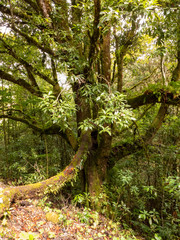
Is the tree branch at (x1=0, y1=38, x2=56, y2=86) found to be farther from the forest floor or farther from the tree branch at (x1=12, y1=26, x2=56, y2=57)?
the forest floor

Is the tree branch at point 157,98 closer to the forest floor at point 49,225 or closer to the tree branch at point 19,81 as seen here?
the tree branch at point 19,81

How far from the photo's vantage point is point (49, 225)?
2.66 m

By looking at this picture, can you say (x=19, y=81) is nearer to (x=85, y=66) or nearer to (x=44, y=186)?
(x=85, y=66)

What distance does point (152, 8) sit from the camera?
79.7 inches

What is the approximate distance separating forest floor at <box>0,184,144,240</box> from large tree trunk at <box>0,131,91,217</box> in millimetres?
171

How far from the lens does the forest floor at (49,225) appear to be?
222cm

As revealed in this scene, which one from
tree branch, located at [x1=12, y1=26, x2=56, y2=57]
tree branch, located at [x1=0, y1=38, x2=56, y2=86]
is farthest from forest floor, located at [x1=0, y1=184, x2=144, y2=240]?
tree branch, located at [x1=12, y1=26, x2=56, y2=57]

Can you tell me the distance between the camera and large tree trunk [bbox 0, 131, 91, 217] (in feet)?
8.11

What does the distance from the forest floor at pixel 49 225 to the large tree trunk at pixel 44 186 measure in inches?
6.7

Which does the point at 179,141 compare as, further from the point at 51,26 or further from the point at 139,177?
the point at 51,26

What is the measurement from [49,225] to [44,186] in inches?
27.6

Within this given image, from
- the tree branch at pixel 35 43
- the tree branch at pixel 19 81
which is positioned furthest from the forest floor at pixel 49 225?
the tree branch at pixel 35 43

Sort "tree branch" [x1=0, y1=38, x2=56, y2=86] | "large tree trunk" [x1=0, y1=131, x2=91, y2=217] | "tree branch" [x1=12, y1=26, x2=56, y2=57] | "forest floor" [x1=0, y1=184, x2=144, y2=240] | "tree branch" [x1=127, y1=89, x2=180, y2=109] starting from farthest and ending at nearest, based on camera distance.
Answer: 1. "tree branch" [x1=0, y1=38, x2=56, y2=86]
2. "tree branch" [x1=12, y1=26, x2=56, y2=57]
3. "tree branch" [x1=127, y1=89, x2=180, y2=109]
4. "large tree trunk" [x1=0, y1=131, x2=91, y2=217]
5. "forest floor" [x1=0, y1=184, x2=144, y2=240]

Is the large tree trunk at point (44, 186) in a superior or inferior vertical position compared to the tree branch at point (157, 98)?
inferior
